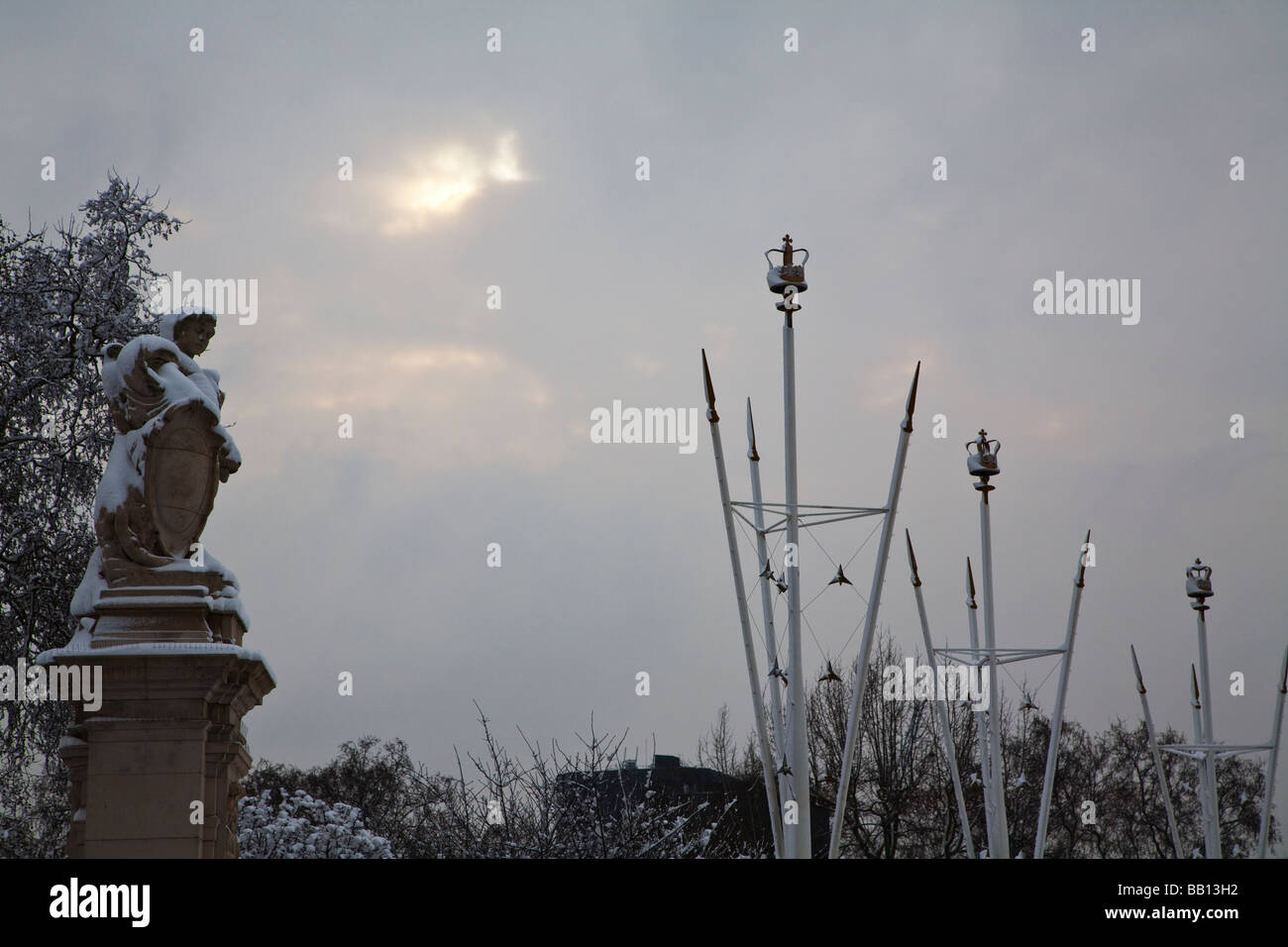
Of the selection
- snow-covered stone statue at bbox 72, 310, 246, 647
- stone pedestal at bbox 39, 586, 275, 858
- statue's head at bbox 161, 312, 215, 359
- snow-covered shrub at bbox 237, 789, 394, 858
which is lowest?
snow-covered shrub at bbox 237, 789, 394, 858

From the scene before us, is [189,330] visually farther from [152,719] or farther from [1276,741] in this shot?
[1276,741]

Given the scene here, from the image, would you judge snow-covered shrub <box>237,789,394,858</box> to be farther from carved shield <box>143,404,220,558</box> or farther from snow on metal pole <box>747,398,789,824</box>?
carved shield <box>143,404,220,558</box>

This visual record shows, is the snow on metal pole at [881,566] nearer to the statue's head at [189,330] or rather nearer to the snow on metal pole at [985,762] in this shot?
the snow on metal pole at [985,762]

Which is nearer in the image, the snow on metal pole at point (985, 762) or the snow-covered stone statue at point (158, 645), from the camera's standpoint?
the snow-covered stone statue at point (158, 645)

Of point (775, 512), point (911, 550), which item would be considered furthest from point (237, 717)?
point (911, 550)

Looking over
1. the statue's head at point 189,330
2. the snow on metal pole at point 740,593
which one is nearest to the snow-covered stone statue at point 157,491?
the statue's head at point 189,330

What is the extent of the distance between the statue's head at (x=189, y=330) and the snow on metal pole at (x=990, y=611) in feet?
54.1

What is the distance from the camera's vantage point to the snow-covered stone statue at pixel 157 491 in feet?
32.4

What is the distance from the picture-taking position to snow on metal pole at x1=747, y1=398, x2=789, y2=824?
19641 millimetres

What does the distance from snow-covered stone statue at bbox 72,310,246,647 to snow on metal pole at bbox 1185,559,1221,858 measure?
23.1 meters

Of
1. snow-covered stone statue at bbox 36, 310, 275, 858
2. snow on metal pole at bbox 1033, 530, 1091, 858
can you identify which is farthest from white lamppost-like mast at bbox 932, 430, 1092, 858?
snow-covered stone statue at bbox 36, 310, 275, 858
